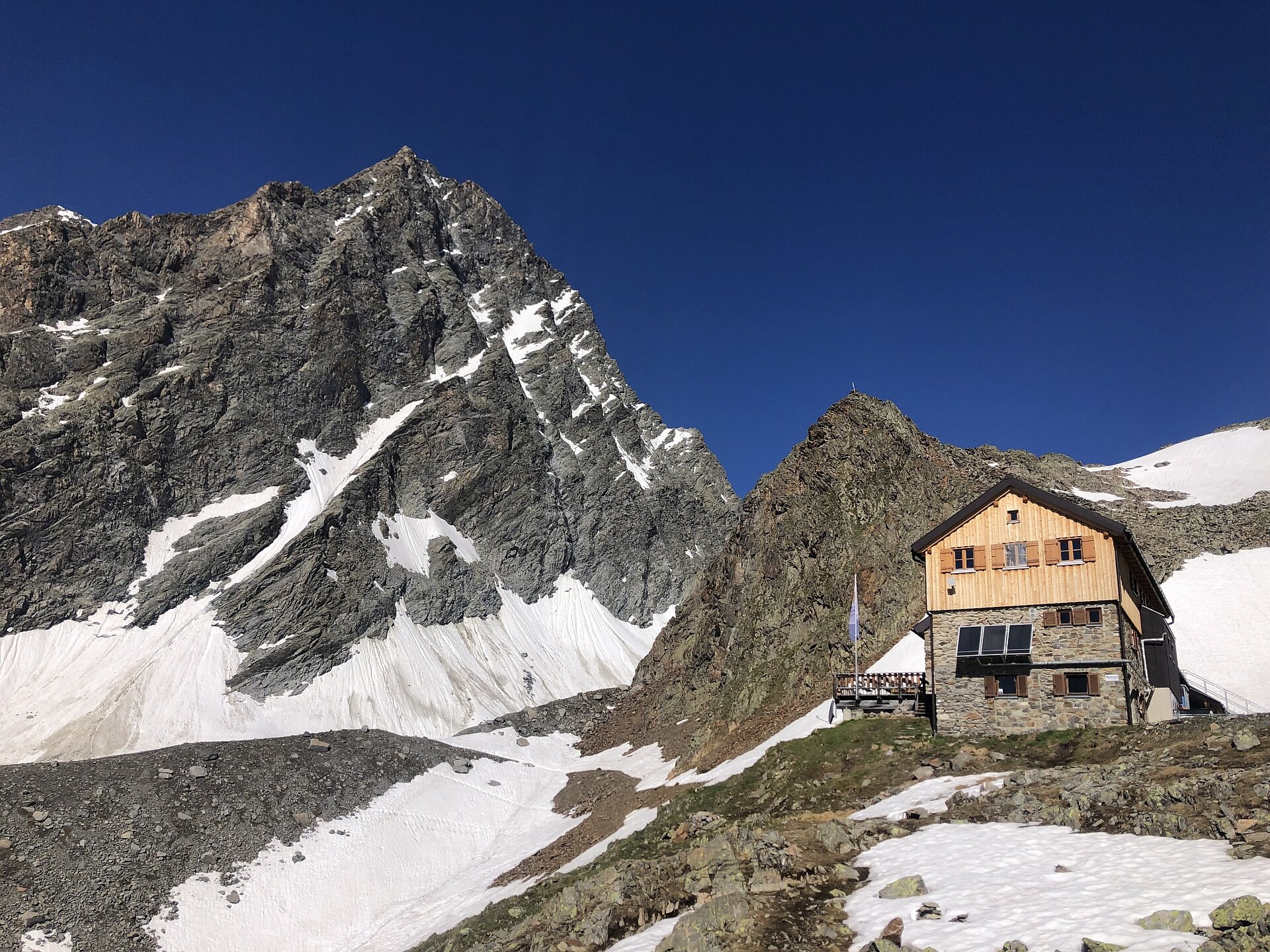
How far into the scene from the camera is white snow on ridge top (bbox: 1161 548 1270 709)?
5119 cm

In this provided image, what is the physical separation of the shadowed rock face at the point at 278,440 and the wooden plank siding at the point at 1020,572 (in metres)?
111

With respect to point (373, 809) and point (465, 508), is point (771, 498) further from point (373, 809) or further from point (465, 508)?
point (465, 508)

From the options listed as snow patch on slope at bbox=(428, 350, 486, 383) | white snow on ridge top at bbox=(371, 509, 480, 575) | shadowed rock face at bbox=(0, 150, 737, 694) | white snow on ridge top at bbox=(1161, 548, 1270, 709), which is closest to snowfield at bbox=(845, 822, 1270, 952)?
white snow on ridge top at bbox=(1161, 548, 1270, 709)

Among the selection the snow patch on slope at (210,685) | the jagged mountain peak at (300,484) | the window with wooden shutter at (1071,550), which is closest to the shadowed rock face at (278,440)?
the jagged mountain peak at (300,484)

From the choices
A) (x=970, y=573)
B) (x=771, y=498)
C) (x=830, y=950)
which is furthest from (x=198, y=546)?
(x=830, y=950)

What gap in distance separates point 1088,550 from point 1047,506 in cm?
242

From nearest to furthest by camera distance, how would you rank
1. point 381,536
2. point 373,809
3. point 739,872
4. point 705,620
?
point 739,872
point 373,809
point 705,620
point 381,536

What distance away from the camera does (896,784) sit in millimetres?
29375

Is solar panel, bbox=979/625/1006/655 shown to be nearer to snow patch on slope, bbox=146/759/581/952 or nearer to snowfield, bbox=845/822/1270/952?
snowfield, bbox=845/822/1270/952

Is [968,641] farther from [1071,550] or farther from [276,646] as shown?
[276,646]

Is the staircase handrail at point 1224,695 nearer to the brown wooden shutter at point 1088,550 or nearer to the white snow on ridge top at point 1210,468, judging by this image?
the brown wooden shutter at point 1088,550

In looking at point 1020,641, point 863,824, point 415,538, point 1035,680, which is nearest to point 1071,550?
point 1020,641

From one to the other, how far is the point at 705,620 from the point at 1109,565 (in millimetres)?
55426

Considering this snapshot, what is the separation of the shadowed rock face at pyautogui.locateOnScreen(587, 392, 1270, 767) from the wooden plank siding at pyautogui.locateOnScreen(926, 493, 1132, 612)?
45.6 ft
